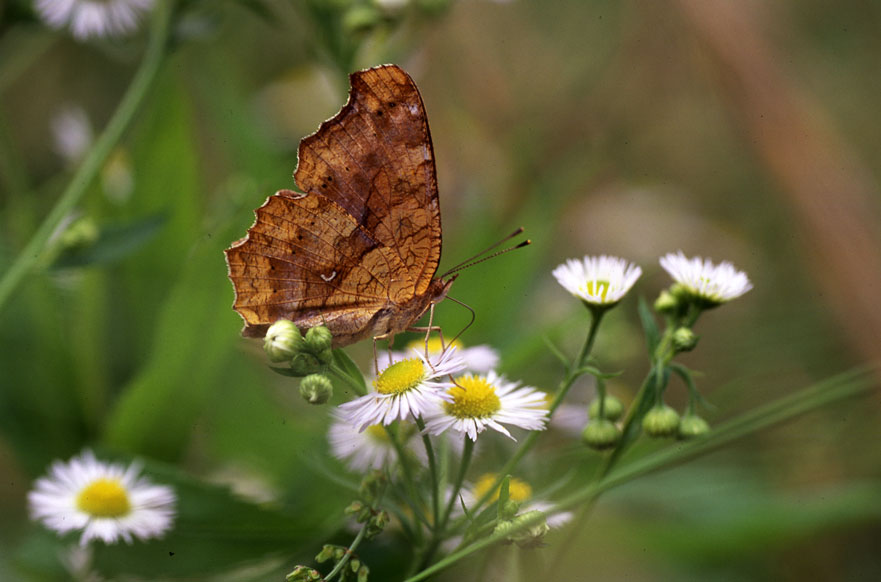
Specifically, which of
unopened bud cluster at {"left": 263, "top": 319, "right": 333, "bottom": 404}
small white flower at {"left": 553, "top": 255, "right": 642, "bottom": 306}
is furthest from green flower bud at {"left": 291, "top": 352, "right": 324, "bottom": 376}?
small white flower at {"left": 553, "top": 255, "right": 642, "bottom": 306}

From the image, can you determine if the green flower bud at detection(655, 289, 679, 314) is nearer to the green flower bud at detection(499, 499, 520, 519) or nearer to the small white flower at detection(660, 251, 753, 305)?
the small white flower at detection(660, 251, 753, 305)

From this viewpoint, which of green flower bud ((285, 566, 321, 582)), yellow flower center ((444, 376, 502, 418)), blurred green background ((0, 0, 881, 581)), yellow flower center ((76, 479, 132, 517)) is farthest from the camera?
blurred green background ((0, 0, 881, 581))

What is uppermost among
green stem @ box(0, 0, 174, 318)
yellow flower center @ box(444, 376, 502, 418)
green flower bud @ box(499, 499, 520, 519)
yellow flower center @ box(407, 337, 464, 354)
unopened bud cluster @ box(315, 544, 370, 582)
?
green stem @ box(0, 0, 174, 318)

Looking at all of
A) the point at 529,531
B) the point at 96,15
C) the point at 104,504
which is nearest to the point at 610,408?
the point at 529,531

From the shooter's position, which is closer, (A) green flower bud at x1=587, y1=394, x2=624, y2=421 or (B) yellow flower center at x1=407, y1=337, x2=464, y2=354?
(A) green flower bud at x1=587, y1=394, x2=624, y2=421

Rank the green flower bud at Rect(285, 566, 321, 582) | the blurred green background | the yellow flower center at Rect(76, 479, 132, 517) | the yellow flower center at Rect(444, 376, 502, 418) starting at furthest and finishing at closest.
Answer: the blurred green background → the yellow flower center at Rect(76, 479, 132, 517) → the yellow flower center at Rect(444, 376, 502, 418) → the green flower bud at Rect(285, 566, 321, 582)

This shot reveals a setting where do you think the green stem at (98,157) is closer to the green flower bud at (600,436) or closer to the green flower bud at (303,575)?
the green flower bud at (303,575)

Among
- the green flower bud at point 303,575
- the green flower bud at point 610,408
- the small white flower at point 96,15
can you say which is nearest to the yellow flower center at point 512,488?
the green flower bud at point 610,408

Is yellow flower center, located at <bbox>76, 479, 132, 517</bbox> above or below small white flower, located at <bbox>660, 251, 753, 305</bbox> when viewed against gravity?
below
